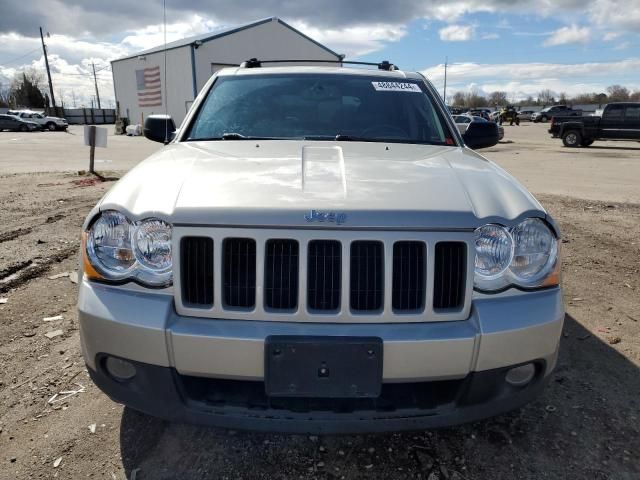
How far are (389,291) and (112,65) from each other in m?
44.4

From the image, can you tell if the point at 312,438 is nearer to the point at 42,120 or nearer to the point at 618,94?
the point at 42,120

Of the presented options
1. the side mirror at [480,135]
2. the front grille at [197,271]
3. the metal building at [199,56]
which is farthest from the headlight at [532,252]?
the metal building at [199,56]

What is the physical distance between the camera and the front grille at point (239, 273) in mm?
1747

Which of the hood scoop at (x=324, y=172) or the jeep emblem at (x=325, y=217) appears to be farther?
the hood scoop at (x=324, y=172)

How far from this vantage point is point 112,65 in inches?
1558

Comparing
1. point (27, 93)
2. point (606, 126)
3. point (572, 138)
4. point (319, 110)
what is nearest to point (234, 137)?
point (319, 110)

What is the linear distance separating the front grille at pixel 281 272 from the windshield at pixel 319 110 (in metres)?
1.25

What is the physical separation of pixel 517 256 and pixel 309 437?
4.11 ft

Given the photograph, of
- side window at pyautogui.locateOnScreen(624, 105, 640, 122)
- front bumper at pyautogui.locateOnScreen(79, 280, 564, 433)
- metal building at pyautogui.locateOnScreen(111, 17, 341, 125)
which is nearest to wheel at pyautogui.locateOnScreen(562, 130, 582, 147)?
side window at pyautogui.locateOnScreen(624, 105, 640, 122)

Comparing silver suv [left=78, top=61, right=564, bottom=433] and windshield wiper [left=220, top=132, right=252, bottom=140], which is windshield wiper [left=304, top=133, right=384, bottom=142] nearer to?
windshield wiper [left=220, top=132, right=252, bottom=140]

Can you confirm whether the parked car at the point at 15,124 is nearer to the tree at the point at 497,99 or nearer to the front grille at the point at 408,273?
the front grille at the point at 408,273

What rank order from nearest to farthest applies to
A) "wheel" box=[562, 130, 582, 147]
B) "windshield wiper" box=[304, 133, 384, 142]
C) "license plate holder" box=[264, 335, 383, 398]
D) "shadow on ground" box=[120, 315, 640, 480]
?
"license plate holder" box=[264, 335, 383, 398] → "shadow on ground" box=[120, 315, 640, 480] → "windshield wiper" box=[304, 133, 384, 142] → "wheel" box=[562, 130, 582, 147]

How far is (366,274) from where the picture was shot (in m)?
1.76

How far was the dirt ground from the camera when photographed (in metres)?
2.02
